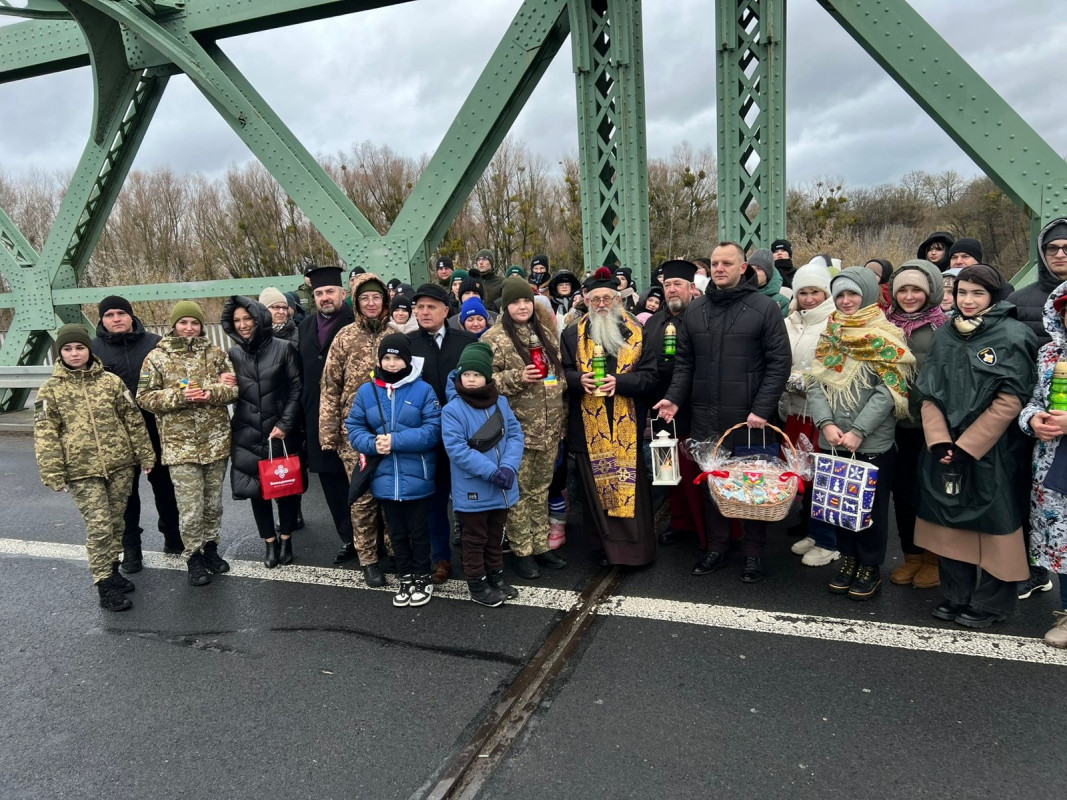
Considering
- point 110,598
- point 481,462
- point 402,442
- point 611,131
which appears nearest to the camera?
point 481,462

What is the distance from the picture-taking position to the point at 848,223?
27.9 meters

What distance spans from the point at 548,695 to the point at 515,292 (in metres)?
2.44

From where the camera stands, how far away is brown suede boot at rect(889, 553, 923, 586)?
4012mm

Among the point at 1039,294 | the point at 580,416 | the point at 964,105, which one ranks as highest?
the point at 964,105

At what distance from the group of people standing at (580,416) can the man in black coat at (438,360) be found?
0.02 metres

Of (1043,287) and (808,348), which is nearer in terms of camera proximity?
(1043,287)

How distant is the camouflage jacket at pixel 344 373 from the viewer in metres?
4.33

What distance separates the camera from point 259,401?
4.62 m

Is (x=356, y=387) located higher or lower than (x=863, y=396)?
higher

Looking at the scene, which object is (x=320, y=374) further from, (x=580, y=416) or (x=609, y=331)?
(x=609, y=331)

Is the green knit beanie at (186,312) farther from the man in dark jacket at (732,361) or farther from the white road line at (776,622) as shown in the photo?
the man in dark jacket at (732,361)

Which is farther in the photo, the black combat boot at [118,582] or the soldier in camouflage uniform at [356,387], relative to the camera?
the soldier in camouflage uniform at [356,387]

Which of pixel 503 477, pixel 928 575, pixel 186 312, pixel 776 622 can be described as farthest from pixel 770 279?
pixel 186 312

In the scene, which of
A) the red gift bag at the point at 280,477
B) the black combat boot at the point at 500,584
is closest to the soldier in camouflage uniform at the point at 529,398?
the black combat boot at the point at 500,584
